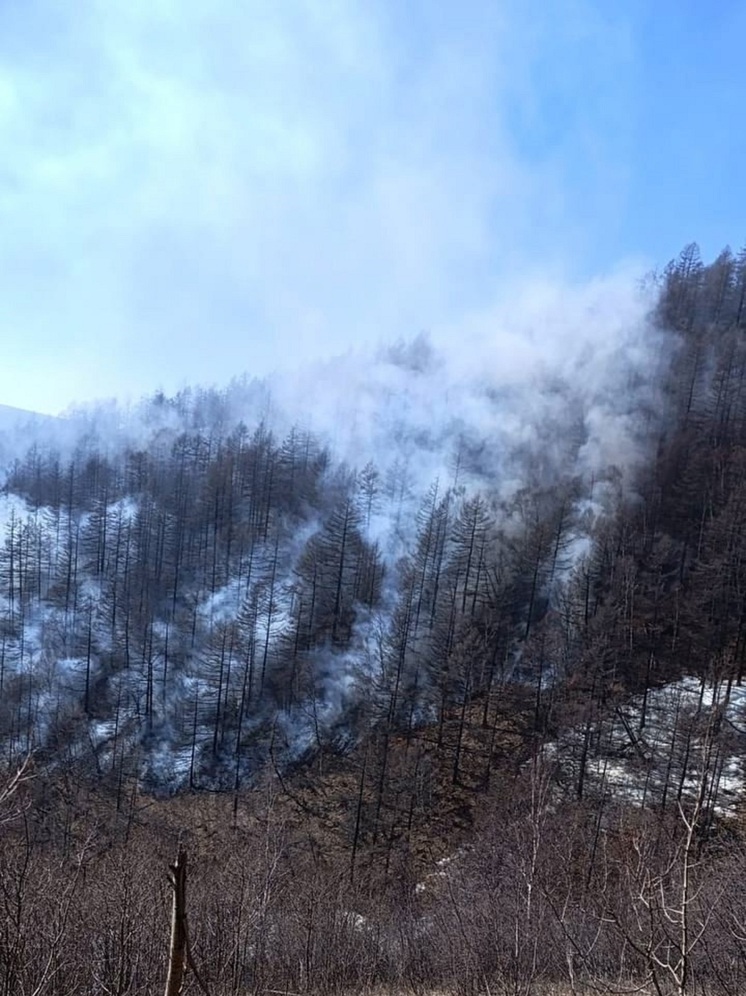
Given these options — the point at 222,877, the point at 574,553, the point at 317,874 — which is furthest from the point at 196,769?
the point at 574,553

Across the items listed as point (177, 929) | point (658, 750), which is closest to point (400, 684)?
point (658, 750)

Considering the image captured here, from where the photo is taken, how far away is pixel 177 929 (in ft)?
5.56

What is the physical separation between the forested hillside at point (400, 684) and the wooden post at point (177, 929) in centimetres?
253

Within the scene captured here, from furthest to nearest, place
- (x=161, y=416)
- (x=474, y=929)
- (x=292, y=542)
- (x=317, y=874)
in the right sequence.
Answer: (x=161, y=416)
(x=292, y=542)
(x=317, y=874)
(x=474, y=929)

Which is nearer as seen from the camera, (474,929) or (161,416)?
(474,929)

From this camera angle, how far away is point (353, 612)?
164 ft

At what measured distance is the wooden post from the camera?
1.59m

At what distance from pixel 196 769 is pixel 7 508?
53.7m

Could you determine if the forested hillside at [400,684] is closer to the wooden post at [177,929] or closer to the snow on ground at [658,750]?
the snow on ground at [658,750]

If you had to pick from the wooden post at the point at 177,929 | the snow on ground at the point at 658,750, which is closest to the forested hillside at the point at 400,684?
the snow on ground at the point at 658,750

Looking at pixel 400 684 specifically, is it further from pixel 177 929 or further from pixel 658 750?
pixel 177 929

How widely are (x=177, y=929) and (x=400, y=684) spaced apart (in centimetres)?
4168

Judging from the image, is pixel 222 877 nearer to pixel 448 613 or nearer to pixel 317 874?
pixel 317 874

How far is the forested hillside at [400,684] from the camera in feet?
46.8
